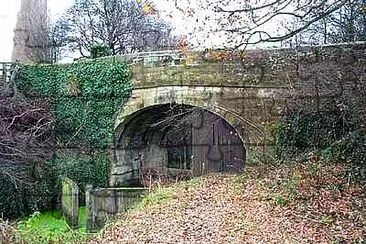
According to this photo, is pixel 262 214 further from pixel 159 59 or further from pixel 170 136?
pixel 170 136

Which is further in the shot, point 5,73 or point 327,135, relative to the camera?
point 5,73

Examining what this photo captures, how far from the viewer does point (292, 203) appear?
9.43 metres

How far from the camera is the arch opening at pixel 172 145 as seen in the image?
1670cm

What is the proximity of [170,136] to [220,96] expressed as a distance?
646 cm

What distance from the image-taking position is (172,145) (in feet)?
70.4

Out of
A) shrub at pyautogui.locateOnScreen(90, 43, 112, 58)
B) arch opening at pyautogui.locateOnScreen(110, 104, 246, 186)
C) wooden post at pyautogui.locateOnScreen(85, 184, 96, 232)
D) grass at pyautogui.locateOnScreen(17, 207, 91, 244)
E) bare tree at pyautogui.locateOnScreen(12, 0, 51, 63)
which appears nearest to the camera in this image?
grass at pyautogui.locateOnScreen(17, 207, 91, 244)

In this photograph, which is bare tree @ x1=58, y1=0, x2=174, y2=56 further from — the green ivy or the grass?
the grass

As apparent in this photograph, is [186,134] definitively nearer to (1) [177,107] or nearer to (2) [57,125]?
(1) [177,107]

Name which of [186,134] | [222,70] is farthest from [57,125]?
[222,70]

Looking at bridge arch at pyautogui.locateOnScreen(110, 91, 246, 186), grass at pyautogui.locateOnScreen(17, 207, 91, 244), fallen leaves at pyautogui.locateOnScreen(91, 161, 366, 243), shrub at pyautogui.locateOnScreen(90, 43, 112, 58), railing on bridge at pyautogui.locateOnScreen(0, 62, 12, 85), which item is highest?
shrub at pyautogui.locateOnScreen(90, 43, 112, 58)

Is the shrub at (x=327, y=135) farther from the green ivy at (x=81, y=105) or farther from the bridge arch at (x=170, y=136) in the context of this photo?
the green ivy at (x=81, y=105)

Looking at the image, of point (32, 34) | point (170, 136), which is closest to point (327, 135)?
point (170, 136)

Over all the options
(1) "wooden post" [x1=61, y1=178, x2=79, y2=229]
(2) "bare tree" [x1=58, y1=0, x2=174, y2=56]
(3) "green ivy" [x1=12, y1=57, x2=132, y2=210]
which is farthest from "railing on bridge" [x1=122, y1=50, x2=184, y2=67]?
(2) "bare tree" [x1=58, y1=0, x2=174, y2=56]

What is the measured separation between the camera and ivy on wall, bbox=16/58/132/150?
17984mm
